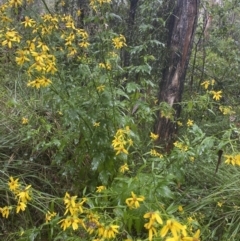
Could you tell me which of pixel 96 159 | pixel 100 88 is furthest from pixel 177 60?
pixel 96 159

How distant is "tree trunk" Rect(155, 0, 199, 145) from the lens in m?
3.14

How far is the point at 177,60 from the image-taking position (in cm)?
321

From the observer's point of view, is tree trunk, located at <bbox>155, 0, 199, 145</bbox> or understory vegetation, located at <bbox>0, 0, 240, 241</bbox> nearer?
understory vegetation, located at <bbox>0, 0, 240, 241</bbox>

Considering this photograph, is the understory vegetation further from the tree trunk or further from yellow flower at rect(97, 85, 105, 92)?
the tree trunk

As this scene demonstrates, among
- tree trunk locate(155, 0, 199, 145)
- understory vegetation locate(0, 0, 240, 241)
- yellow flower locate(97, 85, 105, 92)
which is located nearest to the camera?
understory vegetation locate(0, 0, 240, 241)

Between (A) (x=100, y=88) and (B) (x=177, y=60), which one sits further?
(B) (x=177, y=60)

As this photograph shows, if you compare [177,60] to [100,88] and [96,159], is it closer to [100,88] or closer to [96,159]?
[100,88]

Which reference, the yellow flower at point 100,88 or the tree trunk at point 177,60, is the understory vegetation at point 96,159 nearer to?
the yellow flower at point 100,88

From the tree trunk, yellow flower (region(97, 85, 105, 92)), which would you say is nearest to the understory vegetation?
yellow flower (region(97, 85, 105, 92))

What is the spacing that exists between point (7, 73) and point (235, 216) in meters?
2.72

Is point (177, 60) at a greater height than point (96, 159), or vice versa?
point (177, 60)

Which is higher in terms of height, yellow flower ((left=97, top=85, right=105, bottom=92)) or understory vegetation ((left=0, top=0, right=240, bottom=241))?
yellow flower ((left=97, top=85, right=105, bottom=92))

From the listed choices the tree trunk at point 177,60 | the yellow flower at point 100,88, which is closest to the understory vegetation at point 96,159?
the yellow flower at point 100,88

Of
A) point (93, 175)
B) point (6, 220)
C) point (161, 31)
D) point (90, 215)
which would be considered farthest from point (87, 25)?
point (90, 215)
